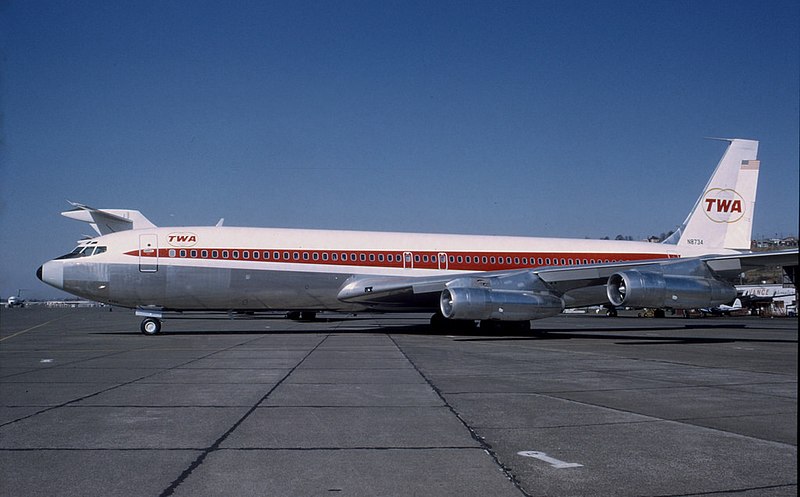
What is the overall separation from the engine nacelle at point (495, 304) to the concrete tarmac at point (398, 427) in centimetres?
644

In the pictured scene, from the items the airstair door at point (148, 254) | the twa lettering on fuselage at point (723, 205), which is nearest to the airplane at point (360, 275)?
the airstair door at point (148, 254)

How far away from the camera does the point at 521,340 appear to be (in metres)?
22.5

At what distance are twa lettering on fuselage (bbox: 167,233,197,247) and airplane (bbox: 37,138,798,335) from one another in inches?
1.3

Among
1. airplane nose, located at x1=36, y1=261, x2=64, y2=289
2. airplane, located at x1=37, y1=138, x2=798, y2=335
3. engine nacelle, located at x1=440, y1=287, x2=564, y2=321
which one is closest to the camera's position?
engine nacelle, located at x1=440, y1=287, x2=564, y2=321

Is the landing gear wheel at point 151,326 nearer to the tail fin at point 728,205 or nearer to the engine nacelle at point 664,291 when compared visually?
the engine nacelle at point 664,291

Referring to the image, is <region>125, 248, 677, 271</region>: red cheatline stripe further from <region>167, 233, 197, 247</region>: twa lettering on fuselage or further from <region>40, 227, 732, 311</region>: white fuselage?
<region>167, 233, 197, 247</region>: twa lettering on fuselage

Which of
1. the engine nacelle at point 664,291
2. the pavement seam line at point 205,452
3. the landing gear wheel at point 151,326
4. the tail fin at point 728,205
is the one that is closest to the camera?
the pavement seam line at point 205,452

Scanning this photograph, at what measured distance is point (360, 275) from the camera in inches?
977

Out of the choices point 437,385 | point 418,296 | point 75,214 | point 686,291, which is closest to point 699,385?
point 437,385

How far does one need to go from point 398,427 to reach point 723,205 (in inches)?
1019

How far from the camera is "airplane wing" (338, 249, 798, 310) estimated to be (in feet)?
69.2

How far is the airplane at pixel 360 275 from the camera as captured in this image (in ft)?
71.2

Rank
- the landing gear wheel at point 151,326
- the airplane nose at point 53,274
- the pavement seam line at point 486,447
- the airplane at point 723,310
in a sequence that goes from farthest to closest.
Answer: the airplane at point 723,310, the landing gear wheel at point 151,326, the airplane nose at point 53,274, the pavement seam line at point 486,447

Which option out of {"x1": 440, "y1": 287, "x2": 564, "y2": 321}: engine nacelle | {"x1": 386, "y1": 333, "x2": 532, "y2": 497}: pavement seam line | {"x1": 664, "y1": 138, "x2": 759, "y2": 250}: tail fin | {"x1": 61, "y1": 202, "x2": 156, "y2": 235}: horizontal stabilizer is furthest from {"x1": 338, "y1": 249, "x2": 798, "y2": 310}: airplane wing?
{"x1": 61, "y1": 202, "x2": 156, "y2": 235}: horizontal stabilizer
